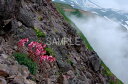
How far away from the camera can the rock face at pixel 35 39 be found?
1334 cm

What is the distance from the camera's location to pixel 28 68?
575 inches

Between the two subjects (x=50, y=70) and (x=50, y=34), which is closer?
(x=50, y=70)

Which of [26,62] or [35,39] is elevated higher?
[26,62]

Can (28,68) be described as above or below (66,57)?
above

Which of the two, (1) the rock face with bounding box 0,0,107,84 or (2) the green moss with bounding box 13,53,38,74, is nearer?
(1) the rock face with bounding box 0,0,107,84

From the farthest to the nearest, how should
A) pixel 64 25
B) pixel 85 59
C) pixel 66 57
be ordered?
pixel 64 25, pixel 85 59, pixel 66 57

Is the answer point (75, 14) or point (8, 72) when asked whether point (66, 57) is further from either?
point (75, 14)

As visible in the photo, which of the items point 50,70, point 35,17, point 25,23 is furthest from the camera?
point 35,17

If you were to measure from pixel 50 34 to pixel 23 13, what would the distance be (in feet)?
16.0

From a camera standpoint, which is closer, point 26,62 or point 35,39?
point 26,62

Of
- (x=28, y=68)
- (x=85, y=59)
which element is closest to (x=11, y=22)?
(x=28, y=68)

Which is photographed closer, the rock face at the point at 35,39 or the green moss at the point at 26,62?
the rock face at the point at 35,39

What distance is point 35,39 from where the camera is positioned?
71.7 feet

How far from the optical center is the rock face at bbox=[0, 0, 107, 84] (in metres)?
13.3
